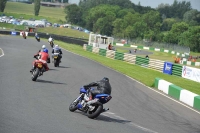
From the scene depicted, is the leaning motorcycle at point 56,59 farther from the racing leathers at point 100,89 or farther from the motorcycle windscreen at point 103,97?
the motorcycle windscreen at point 103,97

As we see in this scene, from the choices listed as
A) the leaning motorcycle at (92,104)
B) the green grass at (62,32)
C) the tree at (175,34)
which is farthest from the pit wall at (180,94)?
the green grass at (62,32)

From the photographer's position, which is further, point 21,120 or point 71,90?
point 71,90

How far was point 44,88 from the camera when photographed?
1714 cm

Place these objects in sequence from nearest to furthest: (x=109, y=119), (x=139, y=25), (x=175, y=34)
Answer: (x=109, y=119), (x=175, y=34), (x=139, y=25)

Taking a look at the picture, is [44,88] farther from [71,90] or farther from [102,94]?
[102,94]

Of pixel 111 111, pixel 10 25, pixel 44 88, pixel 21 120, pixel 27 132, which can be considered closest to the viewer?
pixel 27 132

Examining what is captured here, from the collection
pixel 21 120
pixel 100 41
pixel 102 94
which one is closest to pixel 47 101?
pixel 102 94

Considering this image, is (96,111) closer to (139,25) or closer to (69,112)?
(69,112)

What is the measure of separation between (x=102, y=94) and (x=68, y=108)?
1962 mm

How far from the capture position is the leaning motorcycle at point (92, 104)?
1166 centimetres

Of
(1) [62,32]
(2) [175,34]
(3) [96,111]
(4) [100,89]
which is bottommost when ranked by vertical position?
(1) [62,32]

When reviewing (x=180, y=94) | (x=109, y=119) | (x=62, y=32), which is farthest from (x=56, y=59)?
(x=62, y=32)

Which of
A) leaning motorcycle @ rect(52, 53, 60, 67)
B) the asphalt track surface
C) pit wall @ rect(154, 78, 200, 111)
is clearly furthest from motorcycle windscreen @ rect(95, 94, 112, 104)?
leaning motorcycle @ rect(52, 53, 60, 67)

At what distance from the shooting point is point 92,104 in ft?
38.4
